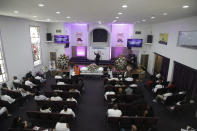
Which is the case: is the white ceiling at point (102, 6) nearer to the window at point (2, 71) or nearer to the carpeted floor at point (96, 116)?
the window at point (2, 71)

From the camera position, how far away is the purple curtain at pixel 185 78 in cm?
828

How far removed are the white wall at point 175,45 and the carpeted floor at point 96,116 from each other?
3.14m

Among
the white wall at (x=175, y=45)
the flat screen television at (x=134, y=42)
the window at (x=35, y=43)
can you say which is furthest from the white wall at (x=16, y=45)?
the white wall at (x=175, y=45)

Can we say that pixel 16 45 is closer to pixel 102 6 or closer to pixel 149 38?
pixel 102 6

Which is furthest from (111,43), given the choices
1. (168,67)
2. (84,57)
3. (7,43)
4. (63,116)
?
(63,116)

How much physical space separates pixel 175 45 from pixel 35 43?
13.0 m

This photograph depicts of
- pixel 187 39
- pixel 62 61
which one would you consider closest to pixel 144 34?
pixel 187 39

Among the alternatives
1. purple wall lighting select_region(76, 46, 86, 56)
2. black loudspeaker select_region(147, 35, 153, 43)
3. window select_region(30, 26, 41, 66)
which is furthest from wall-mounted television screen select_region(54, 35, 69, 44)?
black loudspeaker select_region(147, 35, 153, 43)

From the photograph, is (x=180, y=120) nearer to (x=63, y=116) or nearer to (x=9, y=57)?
(x=63, y=116)

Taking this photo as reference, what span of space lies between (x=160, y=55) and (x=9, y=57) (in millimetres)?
13079

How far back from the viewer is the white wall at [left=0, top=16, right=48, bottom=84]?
9305 mm

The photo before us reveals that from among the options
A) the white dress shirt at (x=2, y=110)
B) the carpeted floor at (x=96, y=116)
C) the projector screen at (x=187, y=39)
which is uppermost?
the projector screen at (x=187, y=39)

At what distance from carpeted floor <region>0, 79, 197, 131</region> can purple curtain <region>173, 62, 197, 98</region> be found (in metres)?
1.59

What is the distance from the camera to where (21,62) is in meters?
11.1
